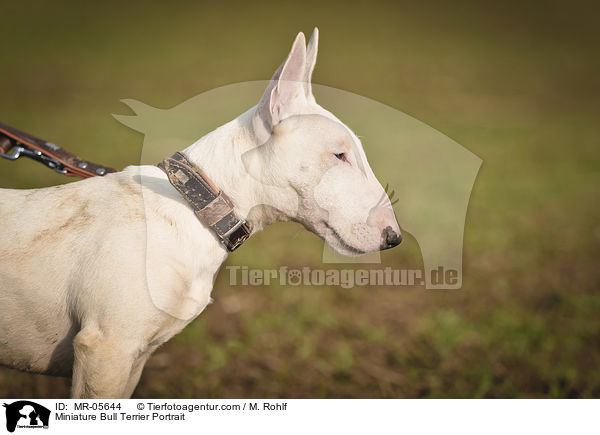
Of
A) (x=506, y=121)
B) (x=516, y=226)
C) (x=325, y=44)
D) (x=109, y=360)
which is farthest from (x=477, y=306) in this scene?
(x=325, y=44)

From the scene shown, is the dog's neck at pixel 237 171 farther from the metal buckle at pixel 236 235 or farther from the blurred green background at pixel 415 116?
the blurred green background at pixel 415 116

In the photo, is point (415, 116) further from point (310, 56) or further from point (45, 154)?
point (45, 154)

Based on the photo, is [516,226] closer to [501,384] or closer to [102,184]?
[501,384]

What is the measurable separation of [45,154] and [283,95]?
38.1 inches

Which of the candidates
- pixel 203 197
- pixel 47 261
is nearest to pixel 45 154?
pixel 47 261

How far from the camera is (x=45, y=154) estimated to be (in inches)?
72.7

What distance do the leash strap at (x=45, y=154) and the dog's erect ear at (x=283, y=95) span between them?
2.28 feet

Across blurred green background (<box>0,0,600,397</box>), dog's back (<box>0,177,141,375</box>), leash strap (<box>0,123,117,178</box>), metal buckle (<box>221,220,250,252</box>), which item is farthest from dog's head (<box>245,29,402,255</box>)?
blurred green background (<box>0,0,600,397</box>)

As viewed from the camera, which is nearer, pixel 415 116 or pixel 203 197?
pixel 203 197

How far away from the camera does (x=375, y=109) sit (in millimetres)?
2734

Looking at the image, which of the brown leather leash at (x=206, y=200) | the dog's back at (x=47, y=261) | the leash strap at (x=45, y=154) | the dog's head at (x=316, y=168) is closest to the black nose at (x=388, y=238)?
the dog's head at (x=316, y=168)

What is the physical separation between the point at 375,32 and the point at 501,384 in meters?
7.25
